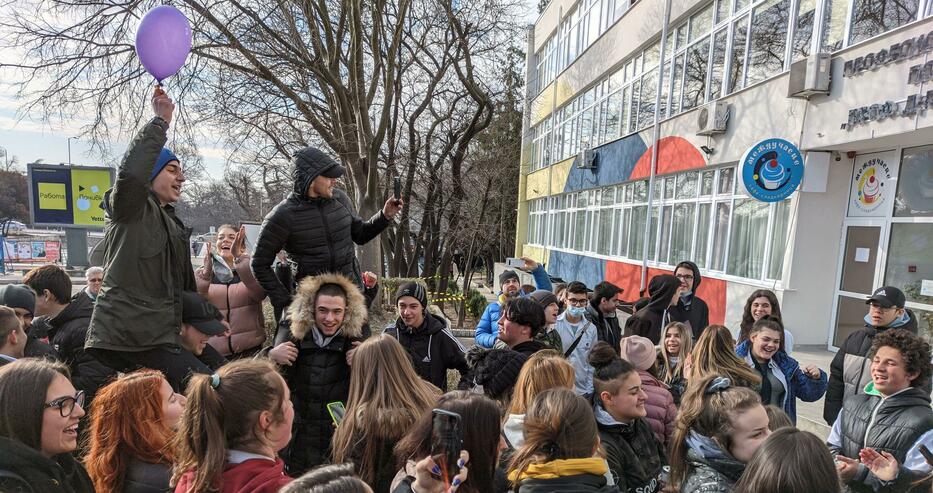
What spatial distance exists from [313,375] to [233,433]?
1.07 metres

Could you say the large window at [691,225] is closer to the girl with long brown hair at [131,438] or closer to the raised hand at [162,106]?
the raised hand at [162,106]

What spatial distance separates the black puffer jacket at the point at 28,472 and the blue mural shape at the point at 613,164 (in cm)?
1349

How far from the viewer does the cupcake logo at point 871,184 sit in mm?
7008

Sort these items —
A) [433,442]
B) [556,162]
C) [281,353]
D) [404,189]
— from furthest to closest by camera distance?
[556,162] → [404,189] → [281,353] → [433,442]

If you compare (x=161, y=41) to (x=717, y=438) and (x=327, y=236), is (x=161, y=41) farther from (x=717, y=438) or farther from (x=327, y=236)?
(x=717, y=438)

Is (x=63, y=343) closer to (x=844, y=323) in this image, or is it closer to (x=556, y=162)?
(x=844, y=323)

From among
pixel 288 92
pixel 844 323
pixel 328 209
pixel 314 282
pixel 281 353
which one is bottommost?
pixel 844 323

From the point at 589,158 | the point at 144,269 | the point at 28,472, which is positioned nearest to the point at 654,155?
the point at 589,158

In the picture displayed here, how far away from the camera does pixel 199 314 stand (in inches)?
102

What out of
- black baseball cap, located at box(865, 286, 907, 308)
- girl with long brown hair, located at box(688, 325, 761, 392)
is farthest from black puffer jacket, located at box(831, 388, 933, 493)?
black baseball cap, located at box(865, 286, 907, 308)

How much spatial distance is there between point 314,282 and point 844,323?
27.7 feet

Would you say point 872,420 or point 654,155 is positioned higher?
point 654,155

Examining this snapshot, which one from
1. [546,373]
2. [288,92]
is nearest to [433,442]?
[546,373]

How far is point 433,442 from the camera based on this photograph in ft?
5.33
